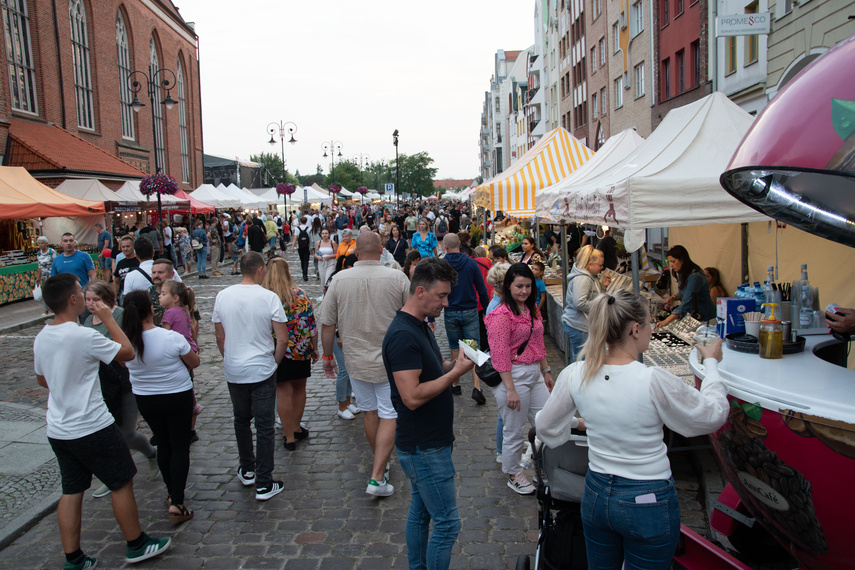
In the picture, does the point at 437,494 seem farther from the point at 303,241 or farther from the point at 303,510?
the point at 303,241

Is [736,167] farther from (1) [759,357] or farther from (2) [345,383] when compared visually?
(2) [345,383]

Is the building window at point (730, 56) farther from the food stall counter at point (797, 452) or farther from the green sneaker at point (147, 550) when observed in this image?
the green sneaker at point (147, 550)

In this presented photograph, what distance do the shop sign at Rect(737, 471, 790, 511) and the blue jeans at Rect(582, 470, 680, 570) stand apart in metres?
0.56

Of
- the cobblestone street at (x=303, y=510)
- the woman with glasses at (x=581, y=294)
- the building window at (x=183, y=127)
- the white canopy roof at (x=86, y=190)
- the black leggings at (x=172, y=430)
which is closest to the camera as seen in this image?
the cobblestone street at (x=303, y=510)

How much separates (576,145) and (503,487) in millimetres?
10091

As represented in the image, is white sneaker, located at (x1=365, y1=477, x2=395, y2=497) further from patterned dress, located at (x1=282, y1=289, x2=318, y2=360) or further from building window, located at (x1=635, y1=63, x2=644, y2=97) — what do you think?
building window, located at (x1=635, y1=63, x2=644, y2=97)

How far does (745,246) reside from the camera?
8008 mm

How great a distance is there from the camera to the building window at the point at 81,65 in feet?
98.4

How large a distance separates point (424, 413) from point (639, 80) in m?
27.4

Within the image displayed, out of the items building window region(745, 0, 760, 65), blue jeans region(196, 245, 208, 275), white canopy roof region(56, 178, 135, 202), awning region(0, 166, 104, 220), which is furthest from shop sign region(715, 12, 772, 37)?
white canopy roof region(56, 178, 135, 202)

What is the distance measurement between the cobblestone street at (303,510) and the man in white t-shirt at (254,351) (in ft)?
1.36

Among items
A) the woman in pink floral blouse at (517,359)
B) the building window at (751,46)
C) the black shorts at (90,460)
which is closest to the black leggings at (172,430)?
the black shorts at (90,460)

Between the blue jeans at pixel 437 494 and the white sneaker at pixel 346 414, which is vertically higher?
the blue jeans at pixel 437 494

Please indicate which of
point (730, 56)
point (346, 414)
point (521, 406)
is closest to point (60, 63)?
point (730, 56)
